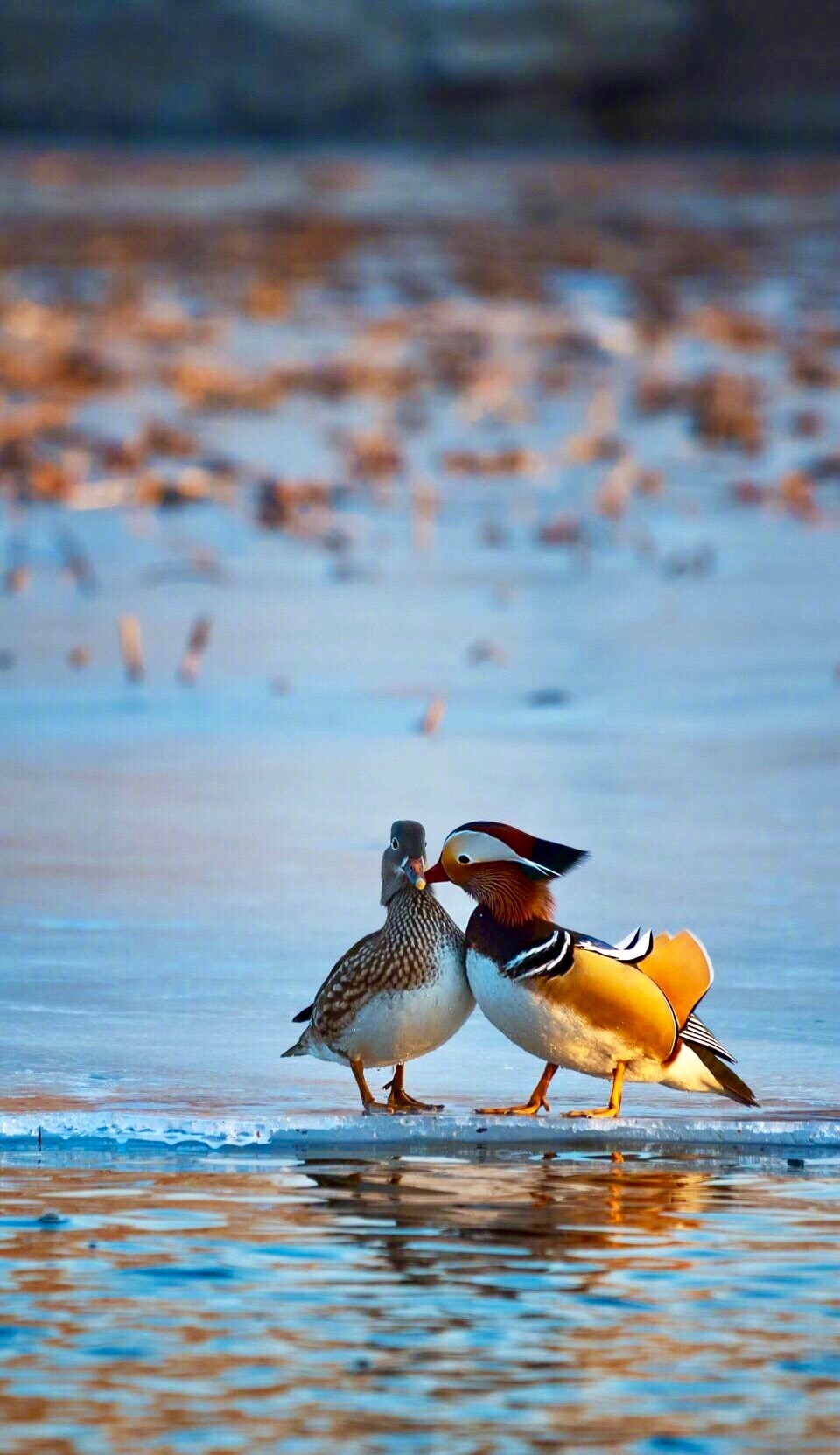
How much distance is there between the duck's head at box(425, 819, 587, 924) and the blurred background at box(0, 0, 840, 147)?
37.2 m

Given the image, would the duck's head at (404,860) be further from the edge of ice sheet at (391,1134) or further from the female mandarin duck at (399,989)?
the edge of ice sheet at (391,1134)

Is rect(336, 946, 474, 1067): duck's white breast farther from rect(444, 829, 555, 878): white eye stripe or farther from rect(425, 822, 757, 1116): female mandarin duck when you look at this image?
rect(444, 829, 555, 878): white eye stripe

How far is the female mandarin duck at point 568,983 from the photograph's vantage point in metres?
4.88

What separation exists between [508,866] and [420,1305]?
1060 millimetres

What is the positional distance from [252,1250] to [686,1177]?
0.86 m

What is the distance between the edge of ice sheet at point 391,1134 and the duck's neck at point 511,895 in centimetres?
38

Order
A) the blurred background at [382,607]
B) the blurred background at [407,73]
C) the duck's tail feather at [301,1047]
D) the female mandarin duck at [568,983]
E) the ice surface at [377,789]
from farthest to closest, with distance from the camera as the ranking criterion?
the blurred background at [407,73]
the blurred background at [382,607]
the ice surface at [377,789]
the duck's tail feather at [301,1047]
the female mandarin duck at [568,983]

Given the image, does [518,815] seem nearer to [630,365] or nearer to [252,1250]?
[252,1250]

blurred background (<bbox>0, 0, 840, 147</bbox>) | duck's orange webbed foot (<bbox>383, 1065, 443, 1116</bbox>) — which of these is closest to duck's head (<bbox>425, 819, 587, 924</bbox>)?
duck's orange webbed foot (<bbox>383, 1065, 443, 1116</bbox>)

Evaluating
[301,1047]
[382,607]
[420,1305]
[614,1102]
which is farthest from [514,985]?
[382,607]

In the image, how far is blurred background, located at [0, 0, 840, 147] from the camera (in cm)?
4200

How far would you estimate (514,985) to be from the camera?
16.1ft

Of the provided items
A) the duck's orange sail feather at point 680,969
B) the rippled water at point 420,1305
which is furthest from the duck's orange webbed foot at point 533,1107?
the duck's orange sail feather at point 680,969

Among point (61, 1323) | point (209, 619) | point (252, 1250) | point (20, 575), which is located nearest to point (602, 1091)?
point (252, 1250)
